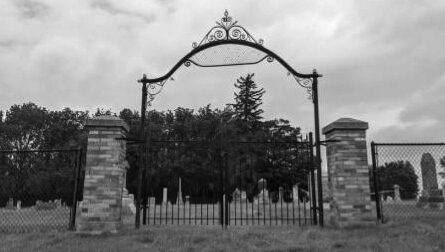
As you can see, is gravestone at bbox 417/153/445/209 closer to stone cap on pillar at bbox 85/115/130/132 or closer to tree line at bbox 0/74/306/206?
stone cap on pillar at bbox 85/115/130/132

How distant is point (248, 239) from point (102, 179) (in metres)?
2.90

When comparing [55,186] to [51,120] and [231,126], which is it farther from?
[231,126]

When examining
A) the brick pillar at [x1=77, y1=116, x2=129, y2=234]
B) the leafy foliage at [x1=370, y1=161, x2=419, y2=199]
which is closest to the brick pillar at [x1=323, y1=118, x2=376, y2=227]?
the leafy foliage at [x1=370, y1=161, x2=419, y2=199]

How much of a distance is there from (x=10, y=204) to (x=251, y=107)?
89.9 feet

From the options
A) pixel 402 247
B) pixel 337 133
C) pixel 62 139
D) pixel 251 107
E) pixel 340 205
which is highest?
pixel 251 107

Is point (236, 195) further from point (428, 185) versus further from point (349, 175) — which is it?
point (349, 175)

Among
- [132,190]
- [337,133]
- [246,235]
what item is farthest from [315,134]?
[132,190]

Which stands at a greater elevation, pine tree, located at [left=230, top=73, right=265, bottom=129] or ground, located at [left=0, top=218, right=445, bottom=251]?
pine tree, located at [left=230, top=73, right=265, bottom=129]

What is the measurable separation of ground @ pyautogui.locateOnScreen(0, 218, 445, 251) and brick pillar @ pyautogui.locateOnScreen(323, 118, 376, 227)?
12.3 inches

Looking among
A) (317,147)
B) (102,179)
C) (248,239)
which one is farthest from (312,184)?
(102,179)

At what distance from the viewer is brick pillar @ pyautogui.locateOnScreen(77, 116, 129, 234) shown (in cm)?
715

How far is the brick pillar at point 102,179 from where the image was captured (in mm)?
7148

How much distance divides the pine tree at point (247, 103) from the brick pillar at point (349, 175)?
34770mm

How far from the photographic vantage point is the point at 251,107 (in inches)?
1777
